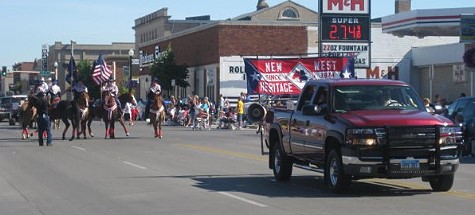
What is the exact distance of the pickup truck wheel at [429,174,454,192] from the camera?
14953 millimetres

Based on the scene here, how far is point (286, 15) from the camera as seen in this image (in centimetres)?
9256

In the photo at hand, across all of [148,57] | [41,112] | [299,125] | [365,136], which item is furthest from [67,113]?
[148,57]

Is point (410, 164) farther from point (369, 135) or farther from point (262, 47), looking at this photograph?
point (262, 47)

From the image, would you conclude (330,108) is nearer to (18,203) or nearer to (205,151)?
(18,203)

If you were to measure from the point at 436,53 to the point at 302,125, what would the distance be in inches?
1635

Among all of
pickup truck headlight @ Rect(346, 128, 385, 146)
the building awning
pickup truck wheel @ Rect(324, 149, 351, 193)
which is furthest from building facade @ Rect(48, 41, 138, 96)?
pickup truck headlight @ Rect(346, 128, 385, 146)

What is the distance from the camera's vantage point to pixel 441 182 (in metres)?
15.1

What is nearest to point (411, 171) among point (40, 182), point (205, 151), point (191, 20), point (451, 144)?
point (451, 144)

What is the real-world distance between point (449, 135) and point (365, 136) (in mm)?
1411

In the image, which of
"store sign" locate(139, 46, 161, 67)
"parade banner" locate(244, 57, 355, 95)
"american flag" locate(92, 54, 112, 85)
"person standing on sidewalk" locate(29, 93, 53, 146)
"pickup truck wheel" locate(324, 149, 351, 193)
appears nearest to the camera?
"pickup truck wheel" locate(324, 149, 351, 193)

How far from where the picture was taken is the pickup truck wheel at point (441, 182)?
1495 cm

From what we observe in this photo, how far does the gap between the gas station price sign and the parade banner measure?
30.7ft

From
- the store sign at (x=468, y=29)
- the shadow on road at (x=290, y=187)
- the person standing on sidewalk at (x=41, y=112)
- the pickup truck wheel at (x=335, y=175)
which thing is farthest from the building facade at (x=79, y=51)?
the pickup truck wheel at (x=335, y=175)

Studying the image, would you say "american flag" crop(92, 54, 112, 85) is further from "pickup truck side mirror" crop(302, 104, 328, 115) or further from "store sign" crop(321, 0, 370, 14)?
"pickup truck side mirror" crop(302, 104, 328, 115)
